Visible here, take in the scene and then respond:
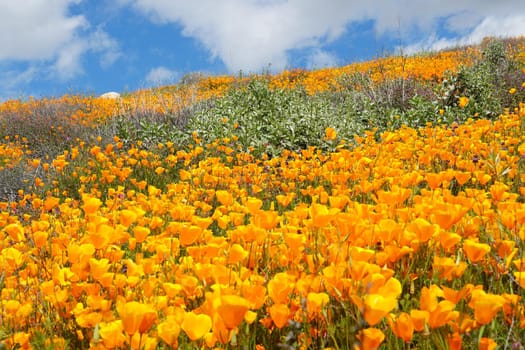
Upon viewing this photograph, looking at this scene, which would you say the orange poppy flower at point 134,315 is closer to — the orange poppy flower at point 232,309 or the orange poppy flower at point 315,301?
the orange poppy flower at point 232,309

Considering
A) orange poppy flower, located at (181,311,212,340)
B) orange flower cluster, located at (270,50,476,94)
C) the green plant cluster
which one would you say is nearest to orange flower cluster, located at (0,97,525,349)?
orange poppy flower, located at (181,311,212,340)

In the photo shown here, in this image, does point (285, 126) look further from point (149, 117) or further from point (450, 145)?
point (149, 117)

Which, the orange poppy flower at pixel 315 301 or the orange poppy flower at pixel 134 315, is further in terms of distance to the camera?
the orange poppy flower at pixel 315 301

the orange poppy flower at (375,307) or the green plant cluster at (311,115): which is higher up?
the green plant cluster at (311,115)

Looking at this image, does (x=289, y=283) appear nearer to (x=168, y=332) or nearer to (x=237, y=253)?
(x=237, y=253)

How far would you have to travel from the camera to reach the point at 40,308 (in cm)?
214

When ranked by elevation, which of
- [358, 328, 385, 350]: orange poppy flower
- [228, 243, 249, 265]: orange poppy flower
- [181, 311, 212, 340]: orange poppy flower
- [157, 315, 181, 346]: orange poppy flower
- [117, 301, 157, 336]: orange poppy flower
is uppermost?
[228, 243, 249, 265]: orange poppy flower

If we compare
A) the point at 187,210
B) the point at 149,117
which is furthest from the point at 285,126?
the point at 187,210

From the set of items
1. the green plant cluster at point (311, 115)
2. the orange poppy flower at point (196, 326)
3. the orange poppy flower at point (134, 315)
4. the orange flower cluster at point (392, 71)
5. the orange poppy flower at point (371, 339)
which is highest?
the orange flower cluster at point (392, 71)

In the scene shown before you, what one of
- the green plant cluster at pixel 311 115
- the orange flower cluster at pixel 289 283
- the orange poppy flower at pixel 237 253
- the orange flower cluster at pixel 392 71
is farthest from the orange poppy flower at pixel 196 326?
the orange flower cluster at pixel 392 71

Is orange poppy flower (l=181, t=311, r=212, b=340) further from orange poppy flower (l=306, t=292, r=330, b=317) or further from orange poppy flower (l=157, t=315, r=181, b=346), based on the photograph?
orange poppy flower (l=306, t=292, r=330, b=317)

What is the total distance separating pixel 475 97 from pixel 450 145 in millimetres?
5332

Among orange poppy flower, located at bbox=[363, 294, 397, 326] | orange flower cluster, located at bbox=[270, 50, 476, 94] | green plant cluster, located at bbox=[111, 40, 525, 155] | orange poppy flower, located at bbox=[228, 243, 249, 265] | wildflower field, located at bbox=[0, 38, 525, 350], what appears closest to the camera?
orange poppy flower, located at bbox=[363, 294, 397, 326]

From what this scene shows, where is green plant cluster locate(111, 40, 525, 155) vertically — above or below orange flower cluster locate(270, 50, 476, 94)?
below
